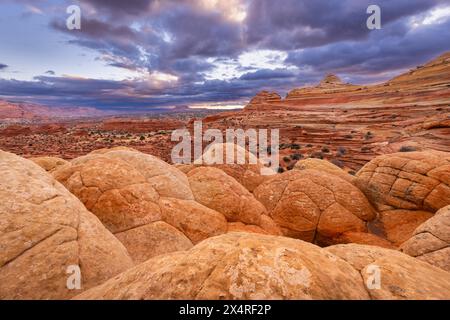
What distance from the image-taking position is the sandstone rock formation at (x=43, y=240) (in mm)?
3682

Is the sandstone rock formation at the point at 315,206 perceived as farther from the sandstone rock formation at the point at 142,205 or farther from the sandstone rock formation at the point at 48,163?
the sandstone rock formation at the point at 48,163

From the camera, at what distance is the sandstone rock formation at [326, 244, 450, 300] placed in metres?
3.21

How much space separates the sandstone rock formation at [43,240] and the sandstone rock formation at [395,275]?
12.1ft

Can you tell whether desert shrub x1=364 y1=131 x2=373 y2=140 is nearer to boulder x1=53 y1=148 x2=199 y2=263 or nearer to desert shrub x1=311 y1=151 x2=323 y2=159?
desert shrub x1=311 y1=151 x2=323 y2=159

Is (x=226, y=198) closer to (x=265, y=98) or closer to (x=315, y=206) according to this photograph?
(x=315, y=206)

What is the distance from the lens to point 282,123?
63.8m

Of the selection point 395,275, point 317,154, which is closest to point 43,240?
point 395,275

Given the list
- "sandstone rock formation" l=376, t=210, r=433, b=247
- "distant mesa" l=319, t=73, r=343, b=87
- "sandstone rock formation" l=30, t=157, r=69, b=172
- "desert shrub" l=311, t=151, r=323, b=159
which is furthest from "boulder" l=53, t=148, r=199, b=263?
"distant mesa" l=319, t=73, r=343, b=87

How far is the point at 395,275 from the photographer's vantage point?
355 cm

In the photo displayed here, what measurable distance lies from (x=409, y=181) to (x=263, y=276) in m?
9.57

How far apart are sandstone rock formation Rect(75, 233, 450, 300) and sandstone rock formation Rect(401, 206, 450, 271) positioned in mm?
2679
